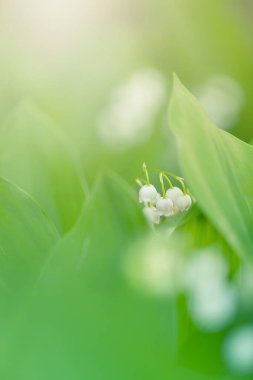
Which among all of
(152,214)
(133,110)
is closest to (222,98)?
(133,110)

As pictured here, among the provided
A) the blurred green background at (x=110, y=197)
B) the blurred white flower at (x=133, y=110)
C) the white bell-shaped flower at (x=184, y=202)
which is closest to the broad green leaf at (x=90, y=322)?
the blurred green background at (x=110, y=197)

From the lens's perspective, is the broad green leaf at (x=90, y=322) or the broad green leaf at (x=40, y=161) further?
the broad green leaf at (x=40, y=161)

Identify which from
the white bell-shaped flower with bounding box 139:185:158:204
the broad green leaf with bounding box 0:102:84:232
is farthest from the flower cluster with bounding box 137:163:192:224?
the broad green leaf with bounding box 0:102:84:232

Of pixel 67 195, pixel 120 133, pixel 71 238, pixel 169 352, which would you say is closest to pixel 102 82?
pixel 120 133

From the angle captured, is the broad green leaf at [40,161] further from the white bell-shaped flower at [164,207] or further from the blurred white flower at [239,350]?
the blurred white flower at [239,350]

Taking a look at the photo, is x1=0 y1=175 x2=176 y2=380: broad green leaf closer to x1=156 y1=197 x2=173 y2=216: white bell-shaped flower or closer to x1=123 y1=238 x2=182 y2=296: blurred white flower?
x1=123 y1=238 x2=182 y2=296: blurred white flower

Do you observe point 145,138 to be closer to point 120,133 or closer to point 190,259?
point 120,133
